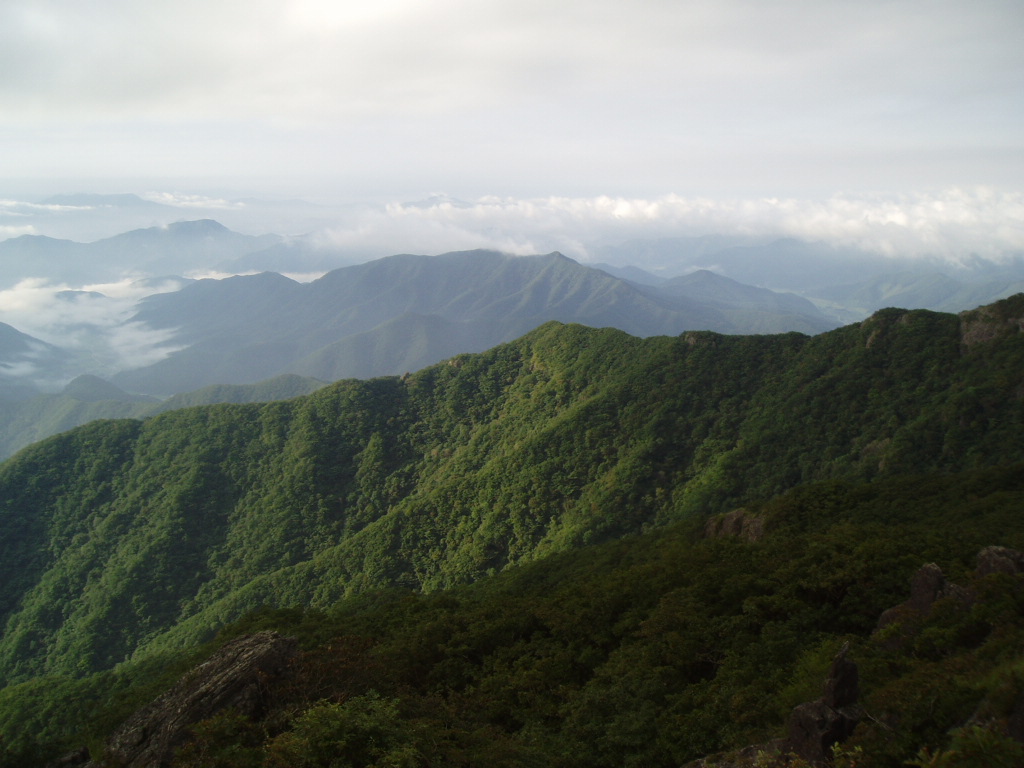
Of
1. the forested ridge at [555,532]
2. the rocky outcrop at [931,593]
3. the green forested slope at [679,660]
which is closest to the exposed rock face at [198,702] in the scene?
the green forested slope at [679,660]

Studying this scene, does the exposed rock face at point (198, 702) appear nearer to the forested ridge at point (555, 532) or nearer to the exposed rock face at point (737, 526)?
the forested ridge at point (555, 532)

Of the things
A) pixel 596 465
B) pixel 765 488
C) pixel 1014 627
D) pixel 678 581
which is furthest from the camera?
pixel 596 465

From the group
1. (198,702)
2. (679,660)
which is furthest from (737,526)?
(198,702)

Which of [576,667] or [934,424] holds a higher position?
[934,424]

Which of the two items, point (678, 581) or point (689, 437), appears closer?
point (678, 581)

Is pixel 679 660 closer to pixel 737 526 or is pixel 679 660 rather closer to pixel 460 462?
pixel 737 526

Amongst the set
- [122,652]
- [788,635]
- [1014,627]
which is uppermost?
[1014,627]

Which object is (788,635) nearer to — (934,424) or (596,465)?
(934,424)

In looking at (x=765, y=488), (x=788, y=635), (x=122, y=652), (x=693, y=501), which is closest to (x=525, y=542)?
(x=693, y=501)
